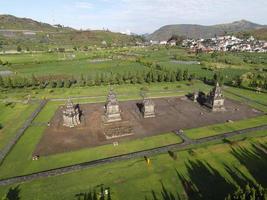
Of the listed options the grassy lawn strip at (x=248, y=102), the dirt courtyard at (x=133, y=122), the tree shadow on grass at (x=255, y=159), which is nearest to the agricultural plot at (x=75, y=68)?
the grassy lawn strip at (x=248, y=102)

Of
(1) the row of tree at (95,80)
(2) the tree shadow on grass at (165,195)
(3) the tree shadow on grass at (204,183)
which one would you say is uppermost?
(1) the row of tree at (95,80)

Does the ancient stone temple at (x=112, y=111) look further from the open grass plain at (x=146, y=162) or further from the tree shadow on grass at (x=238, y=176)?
the tree shadow on grass at (x=238, y=176)

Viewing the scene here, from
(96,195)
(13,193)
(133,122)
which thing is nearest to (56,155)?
(13,193)

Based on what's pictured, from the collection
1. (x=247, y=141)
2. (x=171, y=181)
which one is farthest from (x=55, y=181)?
(x=247, y=141)

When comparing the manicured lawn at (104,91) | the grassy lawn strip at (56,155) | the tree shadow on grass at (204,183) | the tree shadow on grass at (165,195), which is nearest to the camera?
the tree shadow on grass at (165,195)

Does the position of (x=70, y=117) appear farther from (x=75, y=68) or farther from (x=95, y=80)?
(x=75, y=68)

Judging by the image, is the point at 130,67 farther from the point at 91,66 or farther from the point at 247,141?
the point at 247,141
